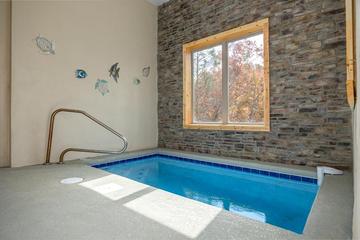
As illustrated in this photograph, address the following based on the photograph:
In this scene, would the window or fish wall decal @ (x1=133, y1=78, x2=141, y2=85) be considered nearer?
the window

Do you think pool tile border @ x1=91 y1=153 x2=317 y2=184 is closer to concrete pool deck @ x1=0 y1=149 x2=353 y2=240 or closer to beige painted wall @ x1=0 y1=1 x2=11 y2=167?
concrete pool deck @ x1=0 y1=149 x2=353 y2=240

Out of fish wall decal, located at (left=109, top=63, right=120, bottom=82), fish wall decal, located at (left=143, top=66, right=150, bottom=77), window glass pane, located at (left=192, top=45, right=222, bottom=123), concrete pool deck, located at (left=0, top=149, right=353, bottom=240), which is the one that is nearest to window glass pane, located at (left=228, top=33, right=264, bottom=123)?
window glass pane, located at (left=192, top=45, right=222, bottom=123)

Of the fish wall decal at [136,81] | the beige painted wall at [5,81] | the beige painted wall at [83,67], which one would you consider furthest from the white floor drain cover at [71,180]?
the fish wall decal at [136,81]

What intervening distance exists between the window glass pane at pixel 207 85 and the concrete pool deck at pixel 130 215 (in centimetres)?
243

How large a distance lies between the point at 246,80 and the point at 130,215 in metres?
3.14

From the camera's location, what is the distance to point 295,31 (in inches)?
127

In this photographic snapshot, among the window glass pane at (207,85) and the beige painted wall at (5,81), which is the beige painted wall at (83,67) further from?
the window glass pane at (207,85)

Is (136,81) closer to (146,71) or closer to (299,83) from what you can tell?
(146,71)

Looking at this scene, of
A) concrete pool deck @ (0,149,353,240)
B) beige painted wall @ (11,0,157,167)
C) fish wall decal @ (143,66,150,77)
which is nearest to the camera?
concrete pool deck @ (0,149,353,240)

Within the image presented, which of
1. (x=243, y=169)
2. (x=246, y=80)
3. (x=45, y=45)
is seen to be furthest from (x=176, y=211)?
(x=45, y=45)

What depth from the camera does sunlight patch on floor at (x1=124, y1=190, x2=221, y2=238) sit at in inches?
57.1

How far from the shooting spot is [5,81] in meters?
3.16

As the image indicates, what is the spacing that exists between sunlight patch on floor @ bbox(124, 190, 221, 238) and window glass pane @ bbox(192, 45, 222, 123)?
2644 millimetres

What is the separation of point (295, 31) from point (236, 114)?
1611 mm
